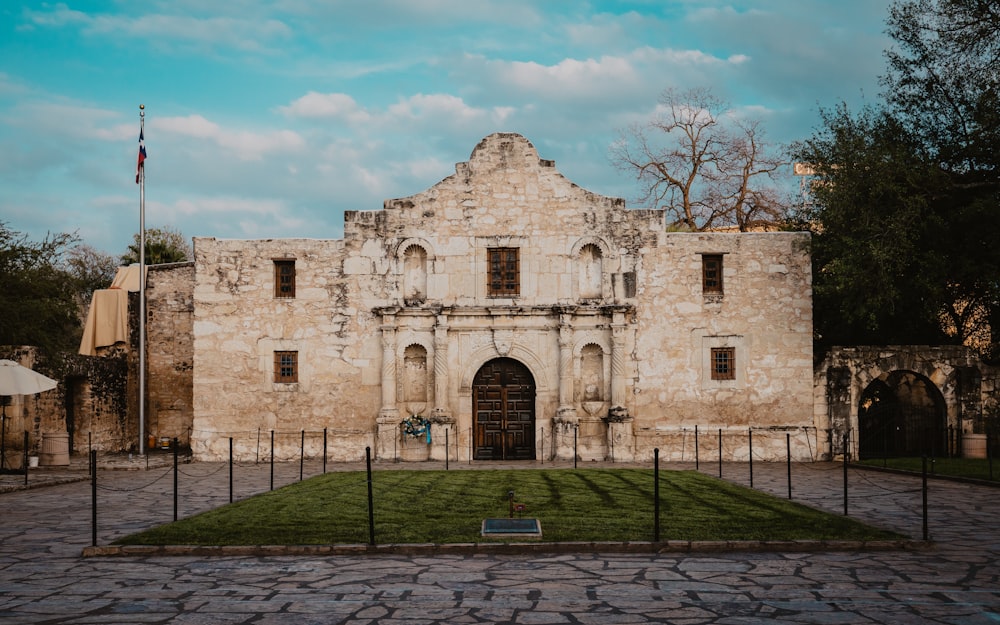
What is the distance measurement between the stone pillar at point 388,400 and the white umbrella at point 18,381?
25.9 feet

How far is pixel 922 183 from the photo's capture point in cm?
2195

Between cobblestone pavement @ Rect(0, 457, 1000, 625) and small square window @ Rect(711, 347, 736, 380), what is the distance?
38.6 feet

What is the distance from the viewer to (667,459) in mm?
24312

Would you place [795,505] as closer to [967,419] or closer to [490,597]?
[490,597]

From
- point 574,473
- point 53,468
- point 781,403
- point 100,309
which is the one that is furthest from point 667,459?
point 100,309

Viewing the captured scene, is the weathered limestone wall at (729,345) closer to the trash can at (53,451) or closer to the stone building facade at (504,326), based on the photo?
the stone building facade at (504,326)

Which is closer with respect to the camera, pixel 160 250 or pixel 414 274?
pixel 414 274

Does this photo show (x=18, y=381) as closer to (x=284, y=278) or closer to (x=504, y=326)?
(x=284, y=278)

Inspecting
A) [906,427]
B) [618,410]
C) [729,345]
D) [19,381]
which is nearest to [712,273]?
[729,345]

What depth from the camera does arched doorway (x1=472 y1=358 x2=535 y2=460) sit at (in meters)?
24.4

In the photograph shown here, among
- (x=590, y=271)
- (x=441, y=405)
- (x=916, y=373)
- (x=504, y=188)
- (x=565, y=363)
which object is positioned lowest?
(x=441, y=405)

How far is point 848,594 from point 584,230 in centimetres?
1693

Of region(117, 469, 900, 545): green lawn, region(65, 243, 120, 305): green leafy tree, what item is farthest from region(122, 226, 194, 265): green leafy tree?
region(117, 469, 900, 545): green lawn

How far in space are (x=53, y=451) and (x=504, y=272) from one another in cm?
1218
